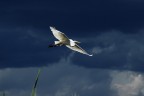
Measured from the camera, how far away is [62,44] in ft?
141

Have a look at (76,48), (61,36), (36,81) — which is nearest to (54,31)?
(61,36)

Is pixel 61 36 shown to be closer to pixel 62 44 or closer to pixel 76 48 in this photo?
pixel 62 44

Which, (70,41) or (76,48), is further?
(76,48)

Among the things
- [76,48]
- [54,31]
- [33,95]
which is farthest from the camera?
[76,48]

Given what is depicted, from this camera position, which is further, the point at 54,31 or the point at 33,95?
the point at 54,31

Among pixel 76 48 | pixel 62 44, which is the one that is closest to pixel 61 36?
pixel 62 44

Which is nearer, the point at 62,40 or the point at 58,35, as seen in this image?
the point at 58,35

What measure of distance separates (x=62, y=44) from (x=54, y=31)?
2388mm

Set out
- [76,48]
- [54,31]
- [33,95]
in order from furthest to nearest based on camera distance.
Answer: [76,48] → [54,31] → [33,95]

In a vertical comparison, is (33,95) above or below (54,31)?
below

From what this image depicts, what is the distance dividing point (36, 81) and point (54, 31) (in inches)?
1109

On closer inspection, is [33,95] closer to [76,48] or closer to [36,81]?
[36,81]

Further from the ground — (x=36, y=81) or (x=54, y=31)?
(x=54, y=31)

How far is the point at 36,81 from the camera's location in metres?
13.3
